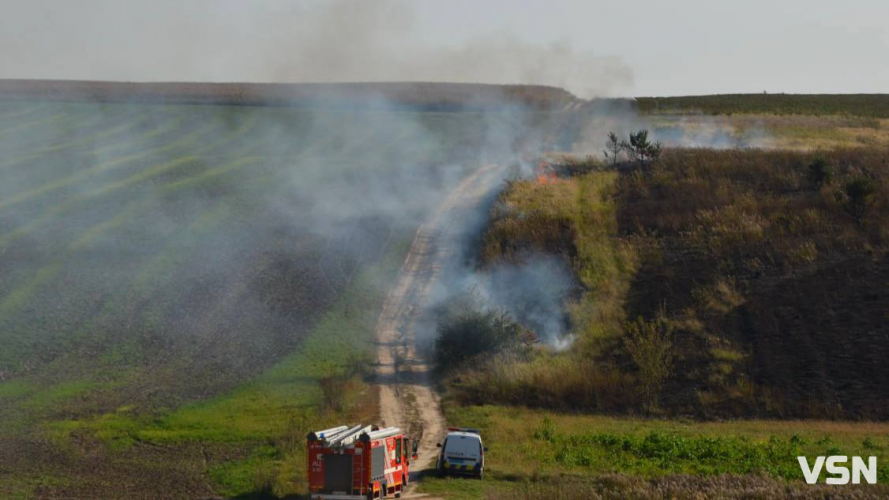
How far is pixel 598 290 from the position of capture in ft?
187

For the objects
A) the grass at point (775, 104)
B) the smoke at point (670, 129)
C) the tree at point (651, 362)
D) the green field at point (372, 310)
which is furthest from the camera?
the grass at point (775, 104)

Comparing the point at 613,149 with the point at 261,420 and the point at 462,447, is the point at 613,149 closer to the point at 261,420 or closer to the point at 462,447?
the point at 261,420

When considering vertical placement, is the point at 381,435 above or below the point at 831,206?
below

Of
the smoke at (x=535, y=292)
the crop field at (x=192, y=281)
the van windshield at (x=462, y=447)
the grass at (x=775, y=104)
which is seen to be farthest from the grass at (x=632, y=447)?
the grass at (x=775, y=104)

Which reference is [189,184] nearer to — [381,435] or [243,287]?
[243,287]

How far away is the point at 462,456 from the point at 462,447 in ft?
1.05

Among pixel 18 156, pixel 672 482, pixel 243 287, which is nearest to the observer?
pixel 672 482

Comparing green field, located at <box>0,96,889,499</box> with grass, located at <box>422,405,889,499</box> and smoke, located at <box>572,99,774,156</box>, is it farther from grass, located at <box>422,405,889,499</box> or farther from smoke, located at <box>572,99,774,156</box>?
smoke, located at <box>572,99,774,156</box>

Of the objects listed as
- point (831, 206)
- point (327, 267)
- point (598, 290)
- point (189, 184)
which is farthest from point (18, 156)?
point (831, 206)

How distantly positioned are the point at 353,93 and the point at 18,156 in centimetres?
5037

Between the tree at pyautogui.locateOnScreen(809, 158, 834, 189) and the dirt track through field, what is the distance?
23839 millimetres

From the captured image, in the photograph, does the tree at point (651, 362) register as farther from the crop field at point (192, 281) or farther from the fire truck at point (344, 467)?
the fire truck at point (344, 467)

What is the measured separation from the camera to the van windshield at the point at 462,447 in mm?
33000

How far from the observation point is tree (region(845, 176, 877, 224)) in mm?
62156
